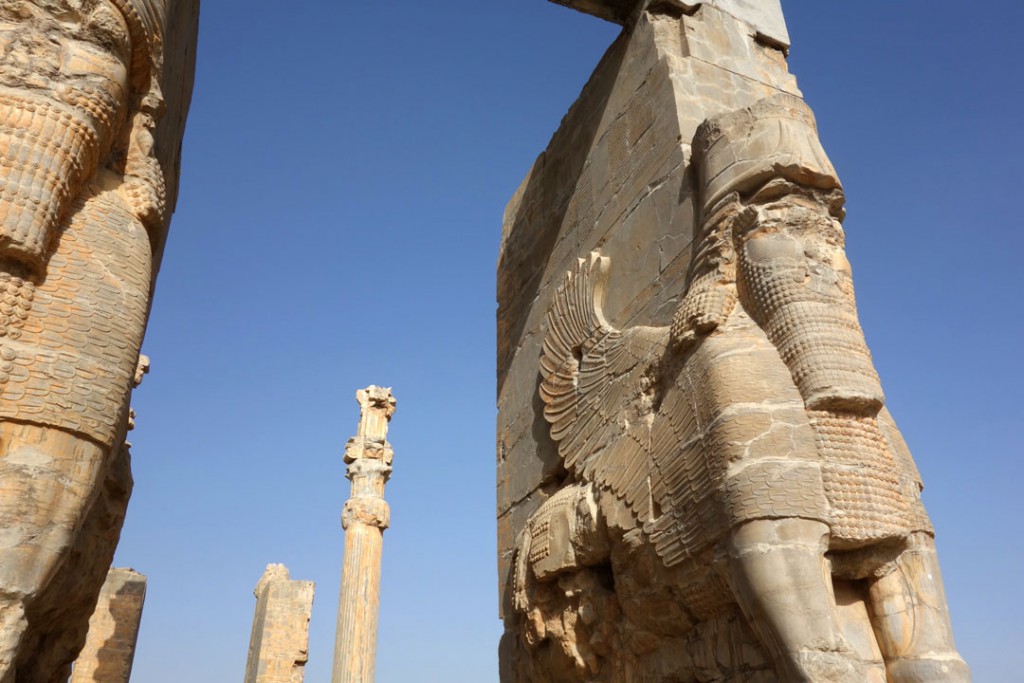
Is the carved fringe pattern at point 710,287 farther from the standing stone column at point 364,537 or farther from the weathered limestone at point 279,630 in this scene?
the weathered limestone at point 279,630

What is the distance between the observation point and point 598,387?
14.4 feet

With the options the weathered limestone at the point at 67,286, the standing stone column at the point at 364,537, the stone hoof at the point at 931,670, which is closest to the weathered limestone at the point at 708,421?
the stone hoof at the point at 931,670

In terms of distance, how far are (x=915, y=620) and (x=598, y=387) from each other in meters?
1.91

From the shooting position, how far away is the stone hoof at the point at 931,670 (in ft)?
8.96

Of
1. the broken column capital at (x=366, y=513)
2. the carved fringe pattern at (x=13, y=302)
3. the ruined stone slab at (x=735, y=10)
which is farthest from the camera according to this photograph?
the broken column capital at (x=366, y=513)

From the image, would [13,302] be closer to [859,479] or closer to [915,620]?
[859,479]

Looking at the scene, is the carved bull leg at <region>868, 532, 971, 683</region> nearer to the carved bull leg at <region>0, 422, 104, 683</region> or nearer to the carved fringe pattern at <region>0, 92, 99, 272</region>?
the carved bull leg at <region>0, 422, 104, 683</region>

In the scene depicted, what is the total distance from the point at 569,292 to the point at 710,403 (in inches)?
71.3

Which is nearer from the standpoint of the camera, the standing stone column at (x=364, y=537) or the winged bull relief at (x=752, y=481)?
the winged bull relief at (x=752, y=481)

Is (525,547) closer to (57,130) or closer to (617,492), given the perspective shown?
(617,492)

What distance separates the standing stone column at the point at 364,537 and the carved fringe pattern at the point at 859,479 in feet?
27.9

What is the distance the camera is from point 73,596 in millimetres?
2988

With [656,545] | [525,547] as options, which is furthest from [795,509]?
[525,547]

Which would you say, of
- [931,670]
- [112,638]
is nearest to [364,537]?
[112,638]
